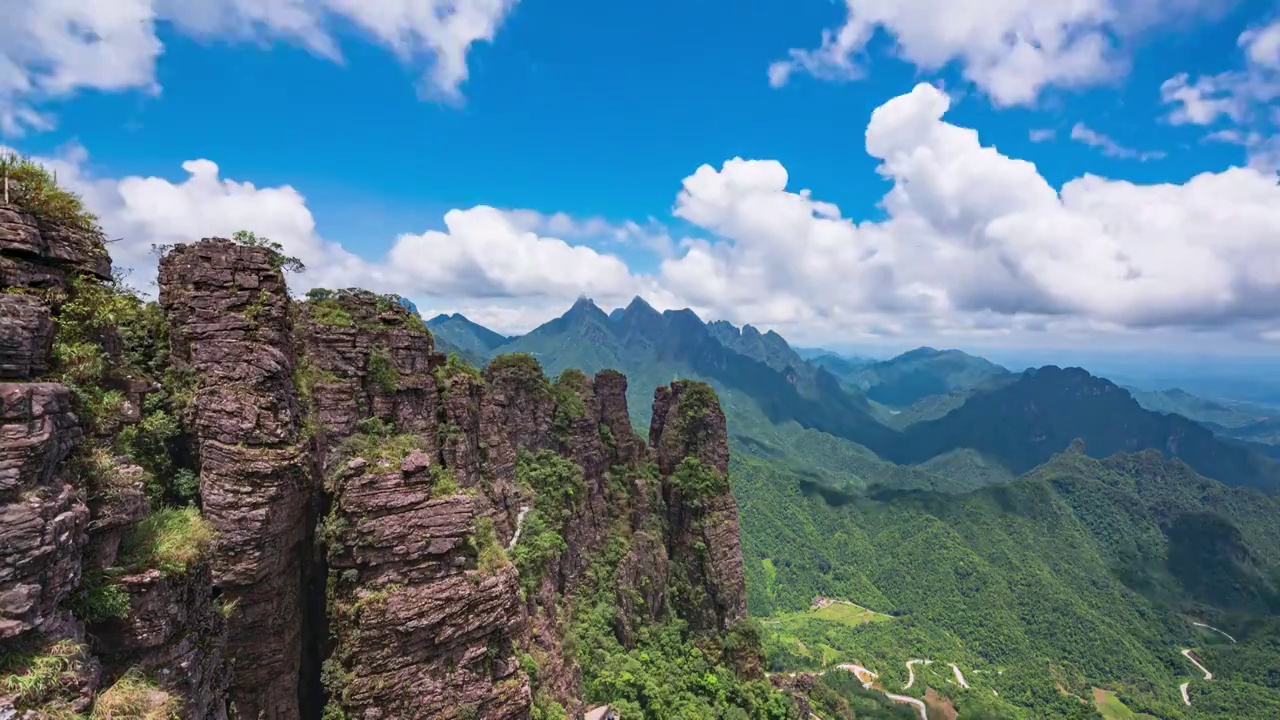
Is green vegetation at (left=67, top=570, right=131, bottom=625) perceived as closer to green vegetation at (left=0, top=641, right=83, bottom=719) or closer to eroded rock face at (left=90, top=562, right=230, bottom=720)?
eroded rock face at (left=90, top=562, right=230, bottom=720)

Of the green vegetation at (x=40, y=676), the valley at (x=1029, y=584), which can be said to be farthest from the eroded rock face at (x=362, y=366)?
the valley at (x=1029, y=584)

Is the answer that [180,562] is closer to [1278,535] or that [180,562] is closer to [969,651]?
[969,651]

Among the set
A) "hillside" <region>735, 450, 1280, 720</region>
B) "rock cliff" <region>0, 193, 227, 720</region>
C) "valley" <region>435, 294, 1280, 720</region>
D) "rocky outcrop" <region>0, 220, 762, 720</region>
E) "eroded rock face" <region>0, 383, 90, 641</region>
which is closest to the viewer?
"eroded rock face" <region>0, 383, 90, 641</region>

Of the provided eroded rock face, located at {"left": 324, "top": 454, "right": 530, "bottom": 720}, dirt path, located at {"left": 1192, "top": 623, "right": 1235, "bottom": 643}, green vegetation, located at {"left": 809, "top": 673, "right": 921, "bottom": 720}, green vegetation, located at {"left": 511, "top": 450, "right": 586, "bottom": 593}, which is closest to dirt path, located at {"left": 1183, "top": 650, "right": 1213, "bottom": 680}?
dirt path, located at {"left": 1192, "top": 623, "right": 1235, "bottom": 643}

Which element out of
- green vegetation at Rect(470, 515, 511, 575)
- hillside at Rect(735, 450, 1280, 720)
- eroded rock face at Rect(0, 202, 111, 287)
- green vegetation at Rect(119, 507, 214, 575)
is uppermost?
eroded rock face at Rect(0, 202, 111, 287)

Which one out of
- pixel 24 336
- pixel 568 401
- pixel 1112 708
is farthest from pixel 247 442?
pixel 1112 708

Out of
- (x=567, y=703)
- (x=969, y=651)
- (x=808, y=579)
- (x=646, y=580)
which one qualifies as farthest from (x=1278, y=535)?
(x=567, y=703)
